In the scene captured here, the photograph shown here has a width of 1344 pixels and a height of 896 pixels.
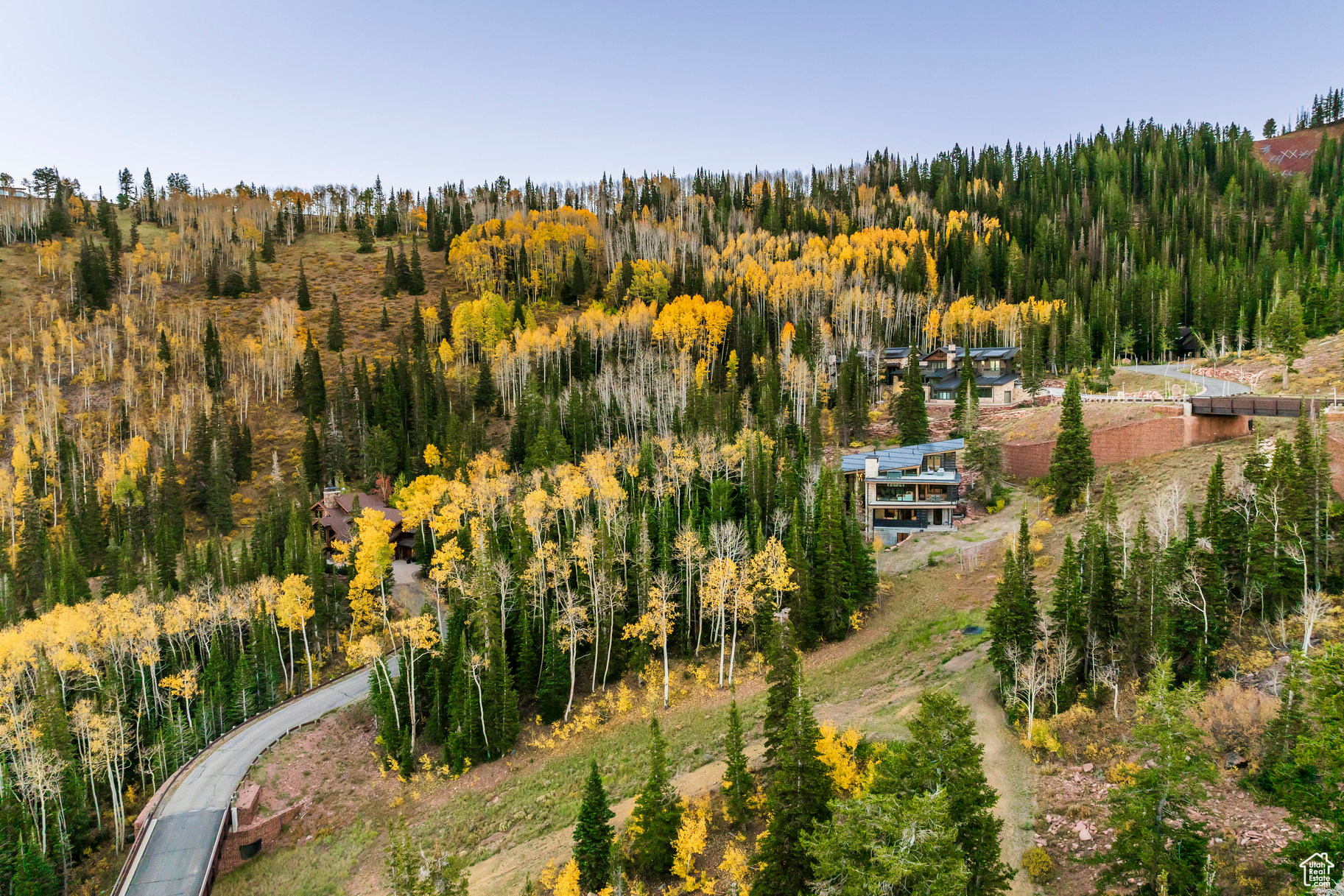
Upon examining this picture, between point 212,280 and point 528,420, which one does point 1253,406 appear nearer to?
point 528,420

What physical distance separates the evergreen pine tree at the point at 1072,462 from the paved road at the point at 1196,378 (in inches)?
883

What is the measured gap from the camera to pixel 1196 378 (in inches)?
3516

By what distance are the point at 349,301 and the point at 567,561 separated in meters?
99.2

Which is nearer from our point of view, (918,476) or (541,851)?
(541,851)

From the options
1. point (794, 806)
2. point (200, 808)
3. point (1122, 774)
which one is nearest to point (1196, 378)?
point (1122, 774)

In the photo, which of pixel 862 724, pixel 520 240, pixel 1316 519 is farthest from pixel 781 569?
pixel 520 240

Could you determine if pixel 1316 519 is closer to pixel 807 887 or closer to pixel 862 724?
pixel 862 724

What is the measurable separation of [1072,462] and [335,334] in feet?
325

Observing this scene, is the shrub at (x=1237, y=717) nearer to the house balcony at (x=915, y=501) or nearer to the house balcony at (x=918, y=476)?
the house balcony at (x=915, y=501)

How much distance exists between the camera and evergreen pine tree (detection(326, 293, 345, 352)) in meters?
112

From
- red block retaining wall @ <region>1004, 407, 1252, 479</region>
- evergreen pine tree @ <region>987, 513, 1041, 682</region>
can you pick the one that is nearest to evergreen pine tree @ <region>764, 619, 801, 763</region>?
evergreen pine tree @ <region>987, 513, 1041, 682</region>

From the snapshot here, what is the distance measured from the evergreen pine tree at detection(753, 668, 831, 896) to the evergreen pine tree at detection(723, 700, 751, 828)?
4.20 meters

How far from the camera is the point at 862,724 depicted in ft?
118

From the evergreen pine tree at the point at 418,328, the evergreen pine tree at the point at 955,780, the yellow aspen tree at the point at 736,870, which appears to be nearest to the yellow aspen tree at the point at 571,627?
the yellow aspen tree at the point at 736,870
